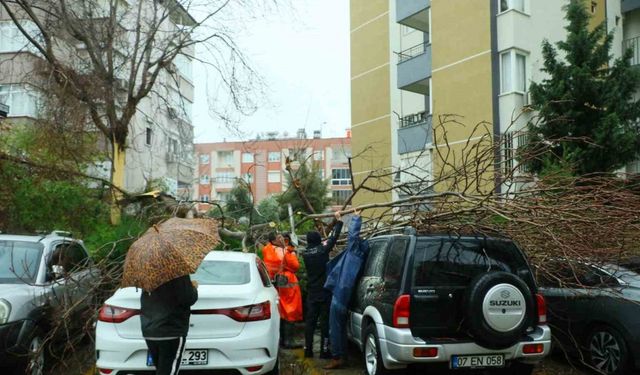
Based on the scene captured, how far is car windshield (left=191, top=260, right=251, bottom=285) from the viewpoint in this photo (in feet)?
20.5

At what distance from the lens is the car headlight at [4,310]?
5.97 meters

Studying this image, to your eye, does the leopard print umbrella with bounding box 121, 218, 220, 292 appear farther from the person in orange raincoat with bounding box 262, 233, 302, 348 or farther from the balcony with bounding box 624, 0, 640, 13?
the balcony with bounding box 624, 0, 640, 13

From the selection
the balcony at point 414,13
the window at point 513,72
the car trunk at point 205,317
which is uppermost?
the balcony at point 414,13

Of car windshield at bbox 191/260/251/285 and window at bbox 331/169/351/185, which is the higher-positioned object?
window at bbox 331/169/351/185

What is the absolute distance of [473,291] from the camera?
5418 mm

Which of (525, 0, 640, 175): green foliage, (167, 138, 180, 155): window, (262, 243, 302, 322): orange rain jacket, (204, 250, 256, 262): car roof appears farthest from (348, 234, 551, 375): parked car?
(167, 138, 180, 155): window

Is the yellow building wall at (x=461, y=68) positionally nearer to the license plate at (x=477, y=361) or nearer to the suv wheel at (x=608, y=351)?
the suv wheel at (x=608, y=351)

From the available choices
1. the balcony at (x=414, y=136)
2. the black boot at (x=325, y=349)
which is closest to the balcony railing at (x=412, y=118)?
the balcony at (x=414, y=136)

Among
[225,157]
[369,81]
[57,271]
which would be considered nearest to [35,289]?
[57,271]

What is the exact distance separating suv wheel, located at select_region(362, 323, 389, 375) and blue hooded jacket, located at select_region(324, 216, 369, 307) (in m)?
0.64

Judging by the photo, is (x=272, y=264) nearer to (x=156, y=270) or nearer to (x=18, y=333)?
(x=18, y=333)

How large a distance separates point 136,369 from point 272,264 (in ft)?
10.7

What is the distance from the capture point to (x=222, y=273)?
643cm

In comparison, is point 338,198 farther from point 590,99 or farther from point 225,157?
point 225,157
